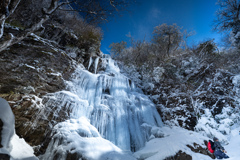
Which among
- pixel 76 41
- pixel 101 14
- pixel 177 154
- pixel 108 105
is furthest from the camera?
pixel 76 41

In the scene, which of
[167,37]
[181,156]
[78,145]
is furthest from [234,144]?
[167,37]

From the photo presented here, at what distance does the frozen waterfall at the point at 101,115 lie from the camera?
9.92 ft

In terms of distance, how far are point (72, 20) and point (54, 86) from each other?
24.1 ft

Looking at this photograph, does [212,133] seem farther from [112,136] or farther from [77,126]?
[77,126]

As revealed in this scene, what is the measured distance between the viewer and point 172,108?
6816mm

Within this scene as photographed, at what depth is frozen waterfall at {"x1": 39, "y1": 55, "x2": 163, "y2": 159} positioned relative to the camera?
9.92 ft

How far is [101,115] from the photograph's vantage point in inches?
178

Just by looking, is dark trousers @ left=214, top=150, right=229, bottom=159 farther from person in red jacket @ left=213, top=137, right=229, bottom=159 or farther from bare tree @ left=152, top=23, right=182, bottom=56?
bare tree @ left=152, top=23, right=182, bottom=56

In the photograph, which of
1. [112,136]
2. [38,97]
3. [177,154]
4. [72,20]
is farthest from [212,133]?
[72,20]

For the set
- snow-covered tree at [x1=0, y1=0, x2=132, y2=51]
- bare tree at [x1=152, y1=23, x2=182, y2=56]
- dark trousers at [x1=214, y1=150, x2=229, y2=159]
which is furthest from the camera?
bare tree at [x1=152, y1=23, x2=182, y2=56]

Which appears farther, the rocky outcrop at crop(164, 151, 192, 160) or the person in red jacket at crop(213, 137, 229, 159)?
the person in red jacket at crop(213, 137, 229, 159)

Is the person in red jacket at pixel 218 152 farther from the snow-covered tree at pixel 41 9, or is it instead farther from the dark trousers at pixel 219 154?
the snow-covered tree at pixel 41 9

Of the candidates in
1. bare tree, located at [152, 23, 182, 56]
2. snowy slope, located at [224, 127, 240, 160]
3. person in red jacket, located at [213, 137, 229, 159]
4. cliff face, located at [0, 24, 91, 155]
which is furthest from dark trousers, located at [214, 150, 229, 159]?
bare tree, located at [152, 23, 182, 56]

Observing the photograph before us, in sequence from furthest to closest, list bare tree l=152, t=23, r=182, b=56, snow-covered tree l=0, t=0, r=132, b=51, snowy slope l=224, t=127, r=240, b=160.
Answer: bare tree l=152, t=23, r=182, b=56 < snowy slope l=224, t=127, r=240, b=160 < snow-covered tree l=0, t=0, r=132, b=51
